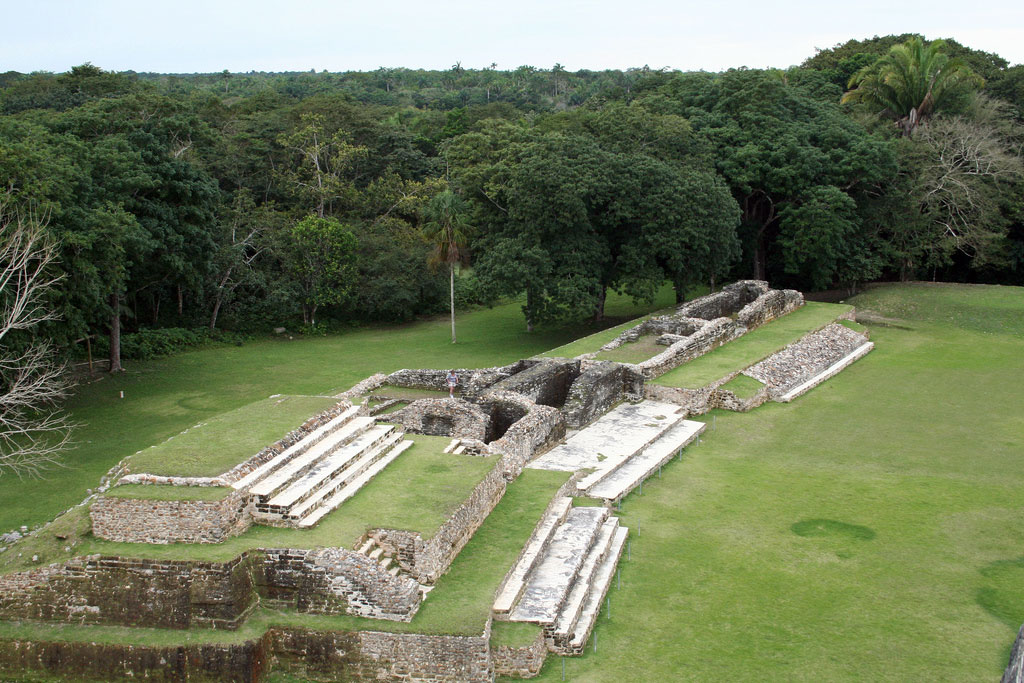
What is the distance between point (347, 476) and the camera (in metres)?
13.0

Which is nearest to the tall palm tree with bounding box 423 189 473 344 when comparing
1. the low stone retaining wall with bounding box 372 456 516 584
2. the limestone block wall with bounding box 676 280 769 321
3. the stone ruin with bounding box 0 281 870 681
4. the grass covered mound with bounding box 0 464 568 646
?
the limestone block wall with bounding box 676 280 769 321

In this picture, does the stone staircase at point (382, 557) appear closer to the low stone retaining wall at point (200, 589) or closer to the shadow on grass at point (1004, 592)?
the low stone retaining wall at point (200, 589)

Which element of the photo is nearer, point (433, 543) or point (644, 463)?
point (433, 543)

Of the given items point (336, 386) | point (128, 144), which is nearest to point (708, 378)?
point (336, 386)

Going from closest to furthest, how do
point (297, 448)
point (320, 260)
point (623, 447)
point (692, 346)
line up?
point (297, 448) → point (623, 447) → point (692, 346) → point (320, 260)

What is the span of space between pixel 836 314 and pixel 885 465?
1230 cm

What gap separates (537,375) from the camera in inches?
789

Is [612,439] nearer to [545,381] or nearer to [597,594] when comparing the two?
[545,381]

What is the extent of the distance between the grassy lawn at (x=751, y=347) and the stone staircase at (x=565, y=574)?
7.78 metres

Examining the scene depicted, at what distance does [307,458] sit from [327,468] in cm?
36

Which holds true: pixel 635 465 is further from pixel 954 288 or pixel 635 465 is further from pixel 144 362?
pixel 954 288

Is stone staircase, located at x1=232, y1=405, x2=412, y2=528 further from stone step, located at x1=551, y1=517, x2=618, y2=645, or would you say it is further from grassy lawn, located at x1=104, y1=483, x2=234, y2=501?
stone step, located at x1=551, y1=517, x2=618, y2=645

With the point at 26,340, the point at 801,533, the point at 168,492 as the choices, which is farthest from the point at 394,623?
the point at 26,340

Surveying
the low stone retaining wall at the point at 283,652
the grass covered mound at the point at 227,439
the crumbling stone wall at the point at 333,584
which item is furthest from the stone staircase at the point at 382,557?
the grass covered mound at the point at 227,439
